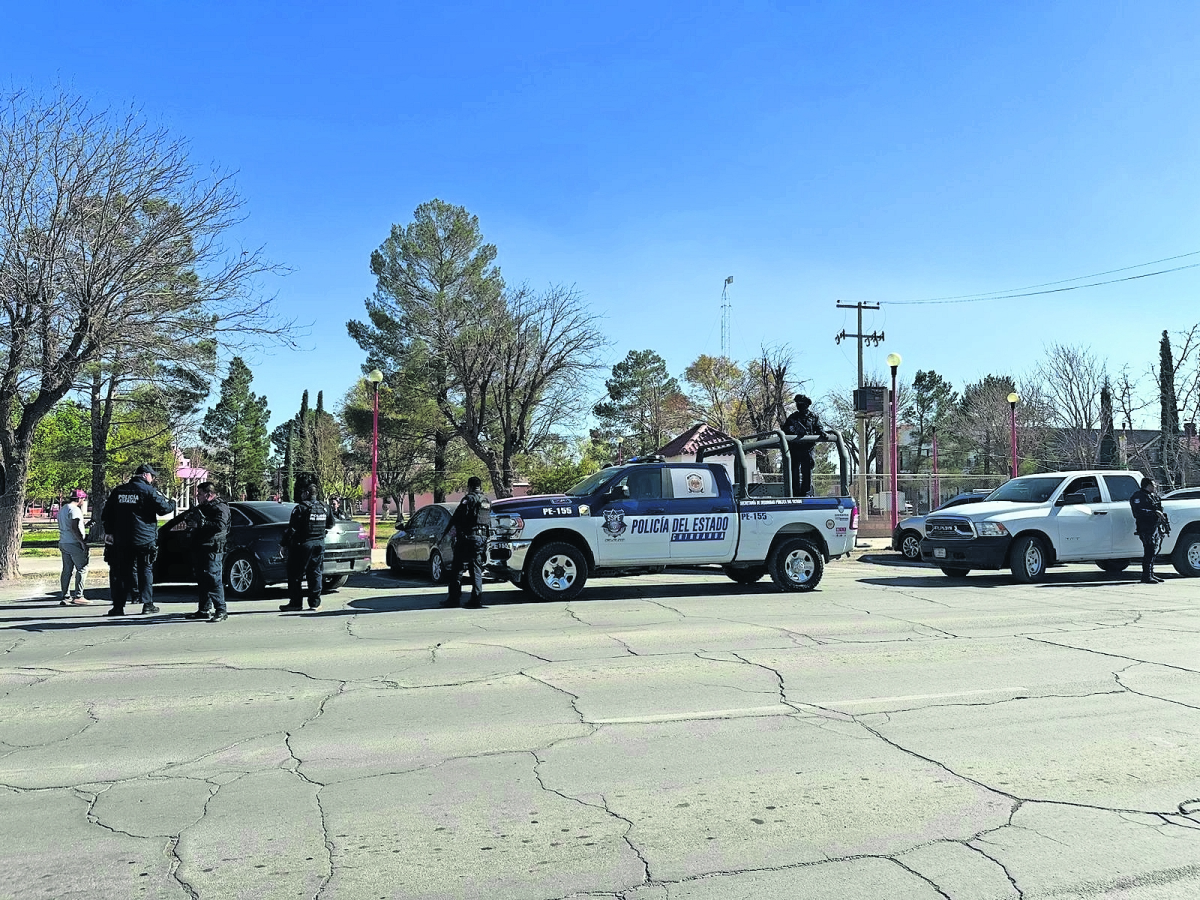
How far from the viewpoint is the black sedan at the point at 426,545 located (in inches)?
625

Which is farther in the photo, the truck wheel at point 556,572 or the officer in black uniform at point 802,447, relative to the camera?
the officer in black uniform at point 802,447

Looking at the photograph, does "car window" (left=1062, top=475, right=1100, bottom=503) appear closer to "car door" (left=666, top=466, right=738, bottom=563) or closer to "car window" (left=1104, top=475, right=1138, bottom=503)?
"car window" (left=1104, top=475, right=1138, bottom=503)

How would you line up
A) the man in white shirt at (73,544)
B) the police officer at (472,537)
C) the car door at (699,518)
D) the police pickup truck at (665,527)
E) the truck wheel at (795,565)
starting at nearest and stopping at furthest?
the police officer at (472,537)
the man in white shirt at (73,544)
the police pickup truck at (665,527)
the car door at (699,518)
the truck wheel at (795,565)

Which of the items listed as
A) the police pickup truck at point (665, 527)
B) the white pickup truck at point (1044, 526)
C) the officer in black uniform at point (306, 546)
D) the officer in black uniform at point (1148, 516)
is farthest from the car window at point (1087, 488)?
the officer in black uniform at point (306, 546)

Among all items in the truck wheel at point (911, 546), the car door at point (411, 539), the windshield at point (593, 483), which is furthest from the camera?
the truck wheel at point (911, 546)

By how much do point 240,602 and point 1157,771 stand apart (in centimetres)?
1194

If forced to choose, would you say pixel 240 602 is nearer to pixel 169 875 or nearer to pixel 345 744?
pixel 345 744

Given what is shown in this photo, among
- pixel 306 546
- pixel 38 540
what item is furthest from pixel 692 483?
pixel 38 540

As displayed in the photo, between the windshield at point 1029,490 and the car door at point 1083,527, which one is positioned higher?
the windshield at point 1029,490

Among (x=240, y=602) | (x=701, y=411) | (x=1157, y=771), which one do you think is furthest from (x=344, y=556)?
(x=701, y=411)

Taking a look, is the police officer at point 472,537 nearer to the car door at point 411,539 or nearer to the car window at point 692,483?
the car window at point 692,483

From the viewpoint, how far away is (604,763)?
206 inches

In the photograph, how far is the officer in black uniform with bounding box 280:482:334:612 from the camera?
11.9 meters

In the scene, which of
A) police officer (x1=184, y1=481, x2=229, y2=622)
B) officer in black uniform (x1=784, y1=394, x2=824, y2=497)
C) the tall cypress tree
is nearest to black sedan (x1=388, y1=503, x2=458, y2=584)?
police officer (x1=184, y1=481, x2=229, y2=622)
